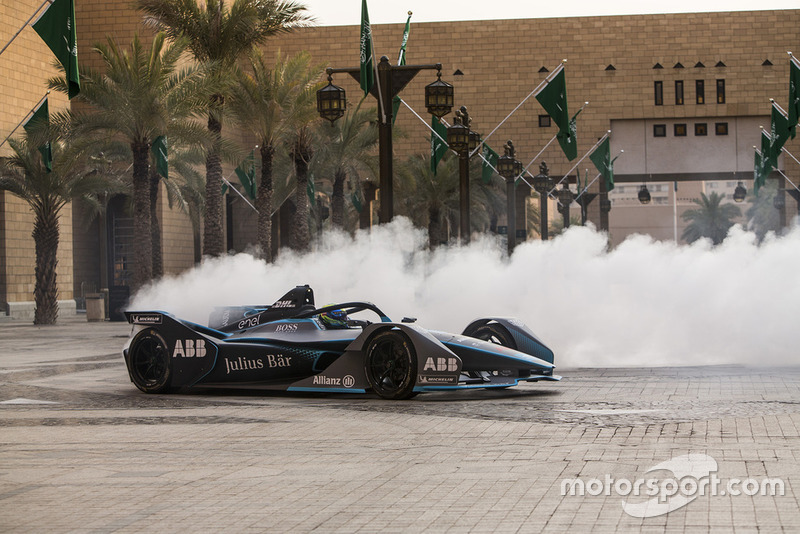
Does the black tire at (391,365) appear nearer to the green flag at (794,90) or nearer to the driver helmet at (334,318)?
the driver helmet at (334,318)

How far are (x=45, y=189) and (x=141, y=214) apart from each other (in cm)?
606

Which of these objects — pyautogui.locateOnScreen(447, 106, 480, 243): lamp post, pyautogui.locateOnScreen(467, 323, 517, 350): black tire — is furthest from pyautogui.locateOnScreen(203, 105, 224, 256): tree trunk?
pyautogui.locateOnScreen(467, 323, 517, 350): black tire

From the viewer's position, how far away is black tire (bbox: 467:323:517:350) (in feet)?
43.1

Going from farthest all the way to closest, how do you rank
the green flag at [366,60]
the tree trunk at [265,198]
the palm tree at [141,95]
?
the tree trunk at [265,198], the palm tree at [141,95], the green flag at [366,60]

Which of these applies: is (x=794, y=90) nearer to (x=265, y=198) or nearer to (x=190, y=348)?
(x=265, y=198)

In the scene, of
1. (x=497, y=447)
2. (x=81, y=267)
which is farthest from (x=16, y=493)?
(x=81, y=267)

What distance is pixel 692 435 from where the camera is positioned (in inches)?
328

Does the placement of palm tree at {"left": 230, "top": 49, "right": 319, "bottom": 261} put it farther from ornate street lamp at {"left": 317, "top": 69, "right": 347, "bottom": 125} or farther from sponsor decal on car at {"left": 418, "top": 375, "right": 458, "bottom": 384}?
sponsor decal on car at {"left": 418, "top": 375, "right": 458, "bottom": 384}

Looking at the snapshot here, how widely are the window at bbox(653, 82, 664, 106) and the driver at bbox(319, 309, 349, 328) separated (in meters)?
53.6

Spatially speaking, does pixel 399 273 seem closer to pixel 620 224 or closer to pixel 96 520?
pixel 96 520

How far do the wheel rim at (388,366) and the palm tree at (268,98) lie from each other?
2503 cm

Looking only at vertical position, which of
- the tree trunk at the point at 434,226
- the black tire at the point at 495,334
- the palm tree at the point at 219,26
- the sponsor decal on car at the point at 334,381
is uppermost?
the palm tree at the point at 219,26

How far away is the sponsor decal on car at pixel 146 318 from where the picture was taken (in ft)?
41.3

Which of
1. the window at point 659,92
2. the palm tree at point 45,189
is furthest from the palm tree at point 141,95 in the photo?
the window at point 659,92
